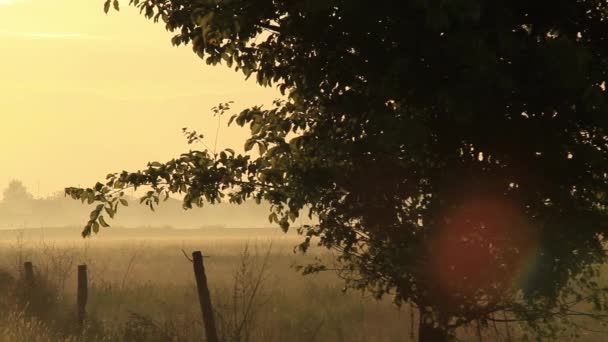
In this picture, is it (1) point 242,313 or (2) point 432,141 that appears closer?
(2) point 432,141

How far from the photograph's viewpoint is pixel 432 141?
6.95 meters

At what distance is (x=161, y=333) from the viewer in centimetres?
1181

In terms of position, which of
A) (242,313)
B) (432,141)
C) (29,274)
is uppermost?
(432,141)

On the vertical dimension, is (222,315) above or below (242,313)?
below

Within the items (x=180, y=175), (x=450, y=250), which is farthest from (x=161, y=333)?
(x=450, y=250)

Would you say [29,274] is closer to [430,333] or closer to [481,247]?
[430,333]

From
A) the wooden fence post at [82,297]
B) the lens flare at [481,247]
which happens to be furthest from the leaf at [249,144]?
the wooden fence post at [82,297]

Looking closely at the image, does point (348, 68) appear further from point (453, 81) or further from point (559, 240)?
point (559, 240)

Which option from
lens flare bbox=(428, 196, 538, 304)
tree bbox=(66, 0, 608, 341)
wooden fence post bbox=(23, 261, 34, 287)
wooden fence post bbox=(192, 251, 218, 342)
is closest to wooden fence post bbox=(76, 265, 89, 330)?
wooden fence post bbox=(23, 261, 34, 287)

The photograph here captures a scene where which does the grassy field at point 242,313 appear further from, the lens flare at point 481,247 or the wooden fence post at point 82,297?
the lens flare at point 481,247

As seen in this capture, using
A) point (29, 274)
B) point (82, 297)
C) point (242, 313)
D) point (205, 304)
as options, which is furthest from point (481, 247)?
point (29, 274)

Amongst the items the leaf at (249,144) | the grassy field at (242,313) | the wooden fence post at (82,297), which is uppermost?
the leaf at (249,144)

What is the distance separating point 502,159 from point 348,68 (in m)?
1.66

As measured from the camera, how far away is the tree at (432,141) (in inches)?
237
